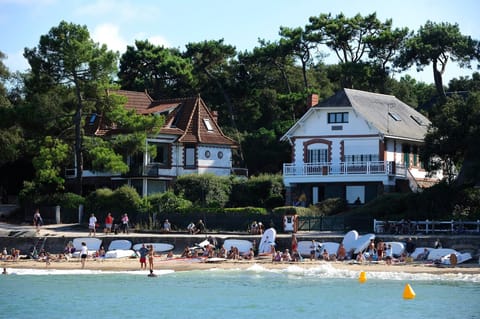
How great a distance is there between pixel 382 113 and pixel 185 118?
1431 centimetres

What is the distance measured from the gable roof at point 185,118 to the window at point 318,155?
27.2 feet

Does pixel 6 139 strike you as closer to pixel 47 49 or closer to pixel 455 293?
pixel 47 49

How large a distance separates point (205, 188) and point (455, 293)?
988 inches

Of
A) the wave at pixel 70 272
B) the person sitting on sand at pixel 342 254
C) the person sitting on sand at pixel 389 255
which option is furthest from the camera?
the person sitting on sand at pixel 342 254

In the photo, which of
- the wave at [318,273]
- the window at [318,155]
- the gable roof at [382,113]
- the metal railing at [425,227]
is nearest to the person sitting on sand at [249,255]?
the wave at [318,273]

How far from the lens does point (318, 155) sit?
2453 inches

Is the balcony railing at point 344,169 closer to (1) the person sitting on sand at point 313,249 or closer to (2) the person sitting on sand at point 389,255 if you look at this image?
(1) the person sitting on sand at point 313,249

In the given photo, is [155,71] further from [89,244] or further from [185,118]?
[89,244]

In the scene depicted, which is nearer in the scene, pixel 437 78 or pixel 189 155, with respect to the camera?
pixel 189 155

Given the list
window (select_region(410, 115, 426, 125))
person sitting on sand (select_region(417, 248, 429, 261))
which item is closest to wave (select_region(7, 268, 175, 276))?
person sitting on sand (select_region(417, 248, 429, 261))

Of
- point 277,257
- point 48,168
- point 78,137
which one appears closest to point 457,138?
point 277,257

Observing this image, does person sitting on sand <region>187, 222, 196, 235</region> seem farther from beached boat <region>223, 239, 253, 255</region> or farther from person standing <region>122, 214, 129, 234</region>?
beached boat <region>223, 239, 253, 255</region>

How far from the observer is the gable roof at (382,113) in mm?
61344

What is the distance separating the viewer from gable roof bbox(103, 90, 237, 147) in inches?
2648
